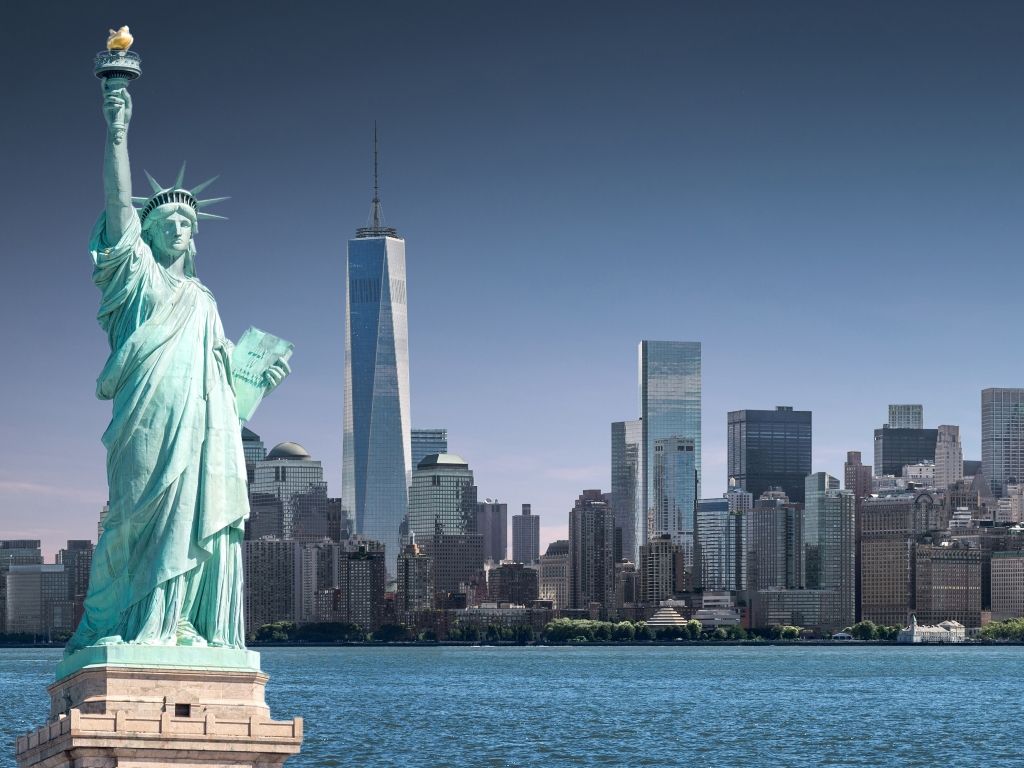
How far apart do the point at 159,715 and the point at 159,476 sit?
306 cm

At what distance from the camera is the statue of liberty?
24.5 metres

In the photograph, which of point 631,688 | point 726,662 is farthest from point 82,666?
point 726,662

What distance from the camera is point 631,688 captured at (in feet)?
420

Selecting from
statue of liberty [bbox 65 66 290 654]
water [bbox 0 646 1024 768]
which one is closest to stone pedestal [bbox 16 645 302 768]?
statue of liberty [bbox 65 66 290 654]

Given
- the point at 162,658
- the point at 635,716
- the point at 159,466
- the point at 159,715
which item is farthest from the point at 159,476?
the point at 635,716

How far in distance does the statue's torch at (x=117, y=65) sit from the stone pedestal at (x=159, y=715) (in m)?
5.83

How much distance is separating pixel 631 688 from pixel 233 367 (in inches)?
4105

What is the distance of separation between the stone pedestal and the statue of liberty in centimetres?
50

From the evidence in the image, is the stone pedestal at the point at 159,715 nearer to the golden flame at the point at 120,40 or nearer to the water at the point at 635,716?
the golden flame at the point at 120,40

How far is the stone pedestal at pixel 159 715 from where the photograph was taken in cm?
2217

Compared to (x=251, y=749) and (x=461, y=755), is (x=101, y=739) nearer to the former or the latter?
(x=251, y=749)

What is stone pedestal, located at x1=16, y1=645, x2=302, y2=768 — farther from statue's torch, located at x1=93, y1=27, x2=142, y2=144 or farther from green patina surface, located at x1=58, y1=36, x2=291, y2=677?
statue's torch, located at x1=93, y1=27, x2=142, y2=144

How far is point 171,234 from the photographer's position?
25438 millimetres

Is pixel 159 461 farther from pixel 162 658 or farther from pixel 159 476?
pixel 162 658
